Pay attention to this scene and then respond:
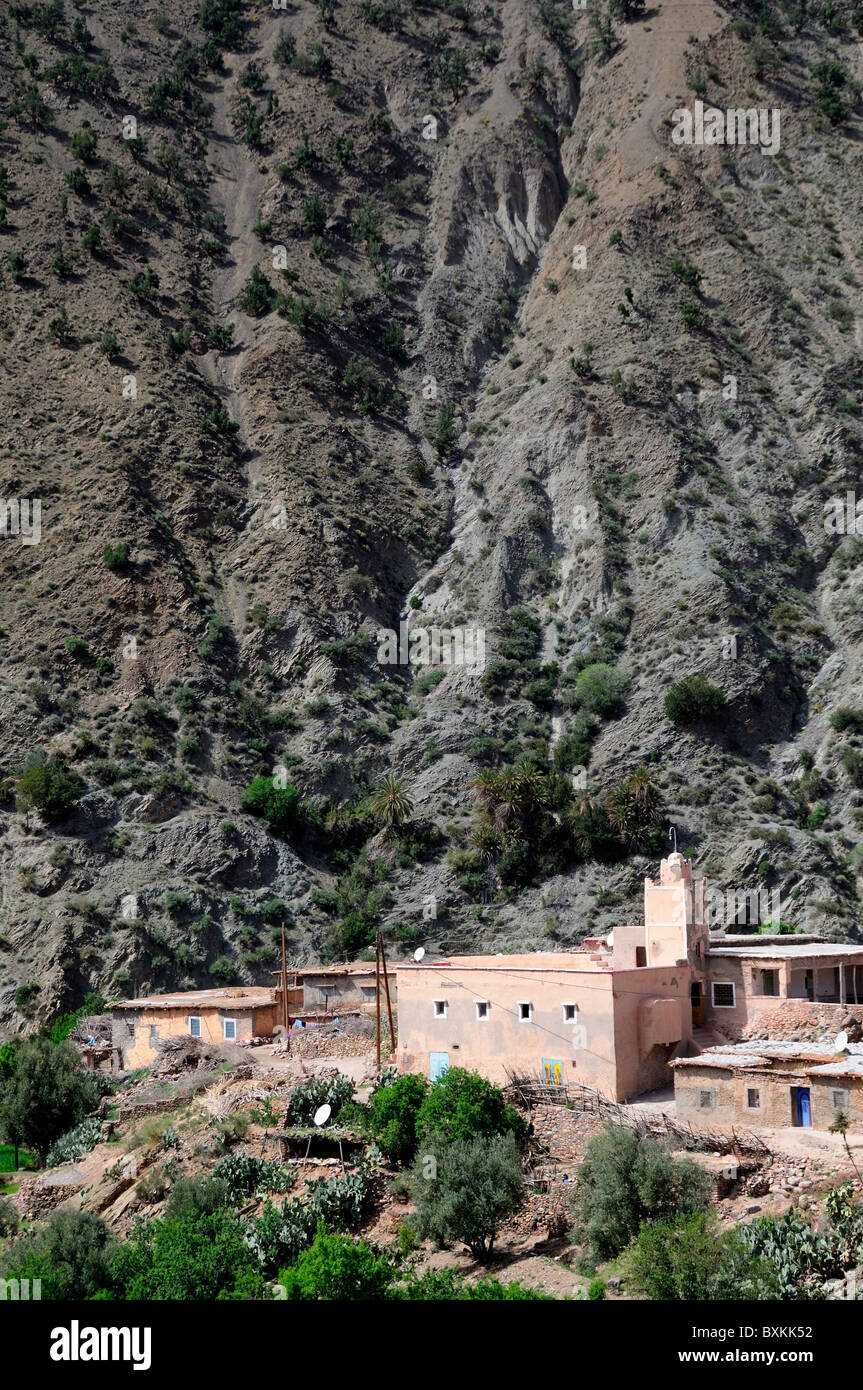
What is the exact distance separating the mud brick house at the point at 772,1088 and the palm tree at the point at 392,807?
24.3m

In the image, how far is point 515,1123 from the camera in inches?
977

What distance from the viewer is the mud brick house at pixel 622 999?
26703 millimetres

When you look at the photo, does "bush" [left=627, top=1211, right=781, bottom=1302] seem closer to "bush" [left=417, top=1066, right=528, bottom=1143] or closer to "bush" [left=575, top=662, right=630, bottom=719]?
"bush" [left=417, top=1066, right=528, bottom=1143]

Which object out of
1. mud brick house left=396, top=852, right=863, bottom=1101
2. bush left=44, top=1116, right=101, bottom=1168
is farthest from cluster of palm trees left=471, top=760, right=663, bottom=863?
bush left=44, top=1116, right=101, bottom=1168

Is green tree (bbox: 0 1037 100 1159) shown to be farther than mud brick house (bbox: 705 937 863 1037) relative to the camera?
Yes

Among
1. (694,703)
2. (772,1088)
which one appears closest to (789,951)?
(772,1088)

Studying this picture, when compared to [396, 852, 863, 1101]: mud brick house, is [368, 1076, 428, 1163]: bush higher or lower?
lower

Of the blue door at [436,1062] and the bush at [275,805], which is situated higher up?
the bush at [275,805]

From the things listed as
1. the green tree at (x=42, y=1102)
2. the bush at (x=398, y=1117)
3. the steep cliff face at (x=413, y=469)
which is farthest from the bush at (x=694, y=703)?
the green tree at (x=42, y=1102)

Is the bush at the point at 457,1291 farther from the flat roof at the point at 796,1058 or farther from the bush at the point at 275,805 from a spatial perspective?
the bush at the point at 275,805

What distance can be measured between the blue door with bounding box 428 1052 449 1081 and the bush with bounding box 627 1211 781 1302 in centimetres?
1037

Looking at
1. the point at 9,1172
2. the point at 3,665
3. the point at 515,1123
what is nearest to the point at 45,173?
the point at 3,665

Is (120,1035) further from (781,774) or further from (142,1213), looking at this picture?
(781,774)

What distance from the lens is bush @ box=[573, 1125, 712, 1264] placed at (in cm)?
2025
